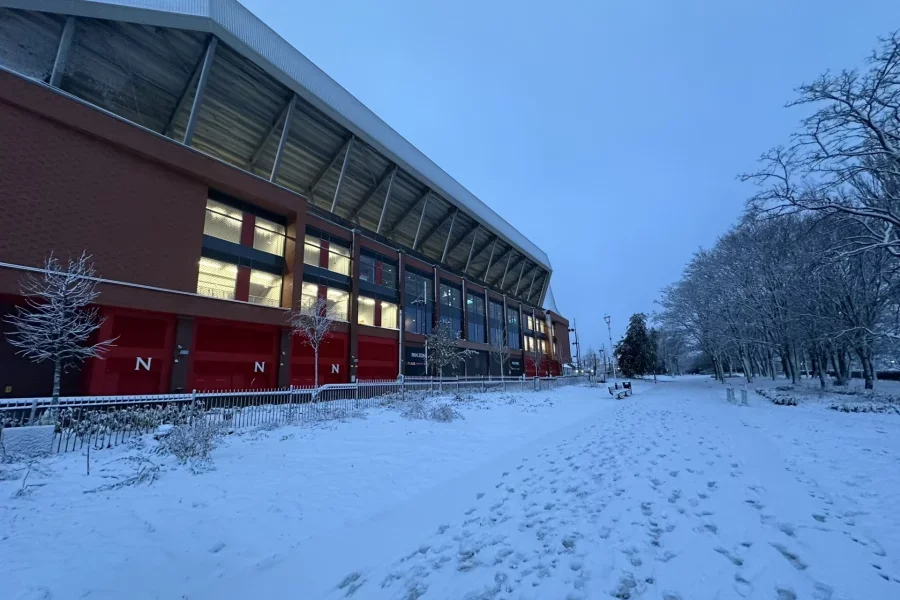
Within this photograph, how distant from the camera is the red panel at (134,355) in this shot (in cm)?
1747

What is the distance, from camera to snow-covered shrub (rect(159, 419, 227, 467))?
25.2 feet

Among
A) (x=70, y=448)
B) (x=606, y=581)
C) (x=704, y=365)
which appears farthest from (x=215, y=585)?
(x=704, y=365)

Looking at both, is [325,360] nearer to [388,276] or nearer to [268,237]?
[268,237]

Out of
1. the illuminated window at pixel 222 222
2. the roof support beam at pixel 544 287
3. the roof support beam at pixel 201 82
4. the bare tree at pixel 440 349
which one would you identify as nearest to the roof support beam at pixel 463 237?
the bare tree at pixel 440 349

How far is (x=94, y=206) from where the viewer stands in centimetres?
1759

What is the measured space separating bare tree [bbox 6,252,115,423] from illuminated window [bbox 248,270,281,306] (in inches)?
353

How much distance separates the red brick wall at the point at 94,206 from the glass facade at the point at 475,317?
3267 centimetres

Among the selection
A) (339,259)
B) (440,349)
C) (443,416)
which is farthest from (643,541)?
(440,349)

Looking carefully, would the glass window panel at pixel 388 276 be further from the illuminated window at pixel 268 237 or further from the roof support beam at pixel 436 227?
the illuminated window at pixel 268 237

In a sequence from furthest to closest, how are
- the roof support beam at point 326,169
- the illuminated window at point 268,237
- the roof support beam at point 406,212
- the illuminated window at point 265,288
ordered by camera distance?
the roof support beam at point 406,212, the roof support beam at point 326,169, the illuminated window at point 268,237, the illuminated window at point 265,288

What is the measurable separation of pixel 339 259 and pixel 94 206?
16402 mm

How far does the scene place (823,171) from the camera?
45.7 feet

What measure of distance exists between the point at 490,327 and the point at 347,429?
42.5 m

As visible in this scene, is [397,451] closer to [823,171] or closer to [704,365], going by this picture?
[823,171]
